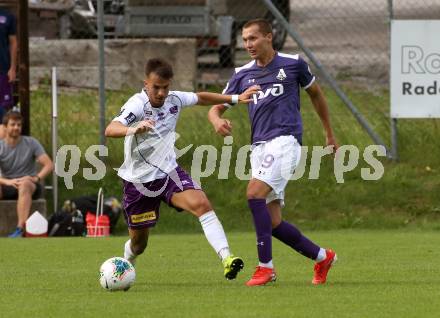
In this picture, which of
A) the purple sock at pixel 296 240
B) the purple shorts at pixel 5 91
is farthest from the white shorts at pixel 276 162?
the purple shorts at pixel 5 91

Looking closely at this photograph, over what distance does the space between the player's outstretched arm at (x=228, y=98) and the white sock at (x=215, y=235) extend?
89 centimetres

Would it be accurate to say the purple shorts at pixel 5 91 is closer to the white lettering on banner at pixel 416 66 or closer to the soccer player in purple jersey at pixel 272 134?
the white lettering on banner at pixel 416 66

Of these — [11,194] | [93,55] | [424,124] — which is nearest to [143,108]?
[11,194]

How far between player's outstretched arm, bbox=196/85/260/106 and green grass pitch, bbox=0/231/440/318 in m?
1.37

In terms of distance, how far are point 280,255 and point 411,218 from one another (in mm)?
4175

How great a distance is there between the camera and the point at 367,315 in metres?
7.49

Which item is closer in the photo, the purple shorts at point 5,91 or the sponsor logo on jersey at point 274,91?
the sponsor logo on jersey at point 274,91

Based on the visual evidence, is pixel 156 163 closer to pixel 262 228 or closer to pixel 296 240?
pixel 262 228

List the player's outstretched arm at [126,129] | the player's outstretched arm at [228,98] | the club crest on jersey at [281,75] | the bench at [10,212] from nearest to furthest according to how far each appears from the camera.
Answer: the player's outstretched arm at [126,129], the player's outstretched arm at [228,98], the club crest on jersey at [281,75], the bench at [10,212]

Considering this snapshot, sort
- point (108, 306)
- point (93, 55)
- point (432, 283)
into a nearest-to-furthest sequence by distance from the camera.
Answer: point (108, 306)
point (432, 283)
point (93, 55)

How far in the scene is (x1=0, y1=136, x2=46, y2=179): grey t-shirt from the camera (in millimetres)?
15781

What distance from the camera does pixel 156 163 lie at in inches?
389

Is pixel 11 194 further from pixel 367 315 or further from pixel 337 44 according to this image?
pixel 367 315

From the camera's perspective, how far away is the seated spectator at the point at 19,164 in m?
15.6
